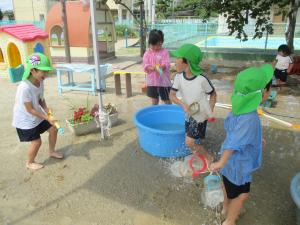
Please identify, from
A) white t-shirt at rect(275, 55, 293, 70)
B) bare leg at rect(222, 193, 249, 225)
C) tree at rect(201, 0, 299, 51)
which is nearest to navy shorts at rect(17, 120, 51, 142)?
bare leg at rect(222, 193, 249, 225)

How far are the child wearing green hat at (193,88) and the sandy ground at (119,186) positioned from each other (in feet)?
2.04

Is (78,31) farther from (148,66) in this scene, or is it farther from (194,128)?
(194,128)

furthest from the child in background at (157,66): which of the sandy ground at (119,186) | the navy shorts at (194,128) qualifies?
the navy shorts at (194,128)

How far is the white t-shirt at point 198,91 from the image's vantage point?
2.85 m

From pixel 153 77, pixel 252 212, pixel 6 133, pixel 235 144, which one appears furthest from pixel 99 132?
pixel 235 144

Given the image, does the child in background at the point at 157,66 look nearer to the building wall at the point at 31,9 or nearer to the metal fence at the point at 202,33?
the metal fence at the point at 202,33

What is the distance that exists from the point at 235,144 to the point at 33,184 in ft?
7.16

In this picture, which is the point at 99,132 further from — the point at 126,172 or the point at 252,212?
the point at 252,212

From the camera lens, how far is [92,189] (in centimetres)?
296

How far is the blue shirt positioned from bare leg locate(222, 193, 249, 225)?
158 mm

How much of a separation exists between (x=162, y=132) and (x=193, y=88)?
2.18ft

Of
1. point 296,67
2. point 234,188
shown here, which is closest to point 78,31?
point 296,67

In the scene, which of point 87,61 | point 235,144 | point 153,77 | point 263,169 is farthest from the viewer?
point 87,61

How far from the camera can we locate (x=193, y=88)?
9.39 ft
